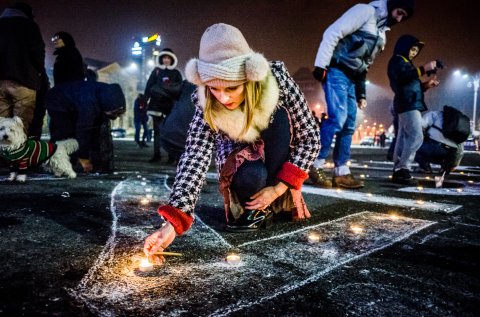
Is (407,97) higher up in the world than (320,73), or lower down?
lower down

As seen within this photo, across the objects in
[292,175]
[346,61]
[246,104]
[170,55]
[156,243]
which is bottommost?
[156,243]

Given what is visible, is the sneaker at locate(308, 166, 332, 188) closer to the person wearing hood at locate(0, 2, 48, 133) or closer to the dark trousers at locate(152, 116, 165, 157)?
the dark trousers at locate(152, 116, 165, 157)

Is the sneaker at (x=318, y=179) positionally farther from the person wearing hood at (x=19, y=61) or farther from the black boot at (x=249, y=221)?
the person wearing hood at (x=19, y=61)

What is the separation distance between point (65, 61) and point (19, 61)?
1.00 metres

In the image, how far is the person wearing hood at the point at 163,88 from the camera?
5516 millimetres

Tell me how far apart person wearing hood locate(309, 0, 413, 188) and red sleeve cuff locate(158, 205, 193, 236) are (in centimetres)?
285

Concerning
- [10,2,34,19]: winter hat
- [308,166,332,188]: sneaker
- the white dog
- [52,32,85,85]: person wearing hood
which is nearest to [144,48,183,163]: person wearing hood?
[52,32,85,85]: person wearing hood

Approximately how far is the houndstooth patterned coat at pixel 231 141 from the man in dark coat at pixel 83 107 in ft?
10.6

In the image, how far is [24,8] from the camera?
498 cm

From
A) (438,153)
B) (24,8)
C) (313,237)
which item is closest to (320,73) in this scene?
(313,237)

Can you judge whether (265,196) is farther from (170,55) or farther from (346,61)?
(170,55)

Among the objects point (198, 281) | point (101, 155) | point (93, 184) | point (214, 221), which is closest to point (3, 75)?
point (101, 155)

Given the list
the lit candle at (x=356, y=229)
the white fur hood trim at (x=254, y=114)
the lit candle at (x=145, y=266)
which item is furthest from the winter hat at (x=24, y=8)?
the lit candle at (x=356, y=229)

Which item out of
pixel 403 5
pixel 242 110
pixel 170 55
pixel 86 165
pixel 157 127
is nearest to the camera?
pixel 242 110
